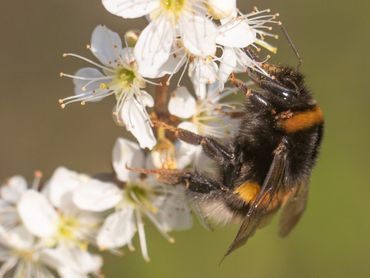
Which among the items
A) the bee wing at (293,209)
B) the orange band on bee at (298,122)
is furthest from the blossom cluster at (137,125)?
the bee wing at (293,209)

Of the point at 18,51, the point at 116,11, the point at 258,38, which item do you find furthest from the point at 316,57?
the point at 116,11

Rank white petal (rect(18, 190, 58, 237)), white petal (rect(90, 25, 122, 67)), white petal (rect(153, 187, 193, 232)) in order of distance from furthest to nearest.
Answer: white petal (rect(153, 187, 193, 232)) → white petal (rect(18, 190, 58, 237)) → white petal (rect(90, 25, 122, 67))

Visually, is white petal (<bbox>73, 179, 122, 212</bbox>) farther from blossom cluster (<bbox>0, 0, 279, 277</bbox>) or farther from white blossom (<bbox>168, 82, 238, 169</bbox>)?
white blossom (<bbox>168, 82, 238, 169</bbox>)

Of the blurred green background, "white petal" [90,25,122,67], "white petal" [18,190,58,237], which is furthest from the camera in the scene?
the blurred green background

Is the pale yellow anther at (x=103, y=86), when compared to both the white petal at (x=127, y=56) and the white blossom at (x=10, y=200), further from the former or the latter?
the white blossom at (x=10, y=200)

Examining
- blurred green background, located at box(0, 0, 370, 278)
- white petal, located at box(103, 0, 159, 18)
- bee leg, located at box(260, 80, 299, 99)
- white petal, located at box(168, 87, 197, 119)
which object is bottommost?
blurred green background, located at box(0, 0, 370, 278)

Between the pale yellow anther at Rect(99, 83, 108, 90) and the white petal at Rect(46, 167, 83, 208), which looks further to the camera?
the white petal at Rect(46, 167, 83, 208)

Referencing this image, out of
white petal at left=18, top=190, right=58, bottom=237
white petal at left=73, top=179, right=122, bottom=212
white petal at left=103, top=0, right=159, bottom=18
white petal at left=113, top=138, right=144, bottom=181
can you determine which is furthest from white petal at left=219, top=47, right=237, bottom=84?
white petal at left=18, top=190, right=58, bottom=237

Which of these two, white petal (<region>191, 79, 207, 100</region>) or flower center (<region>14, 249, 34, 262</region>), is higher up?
white petal (<region>191, 79, 207, 100</region>)

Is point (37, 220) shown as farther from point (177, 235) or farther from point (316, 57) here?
point (316, 57)
